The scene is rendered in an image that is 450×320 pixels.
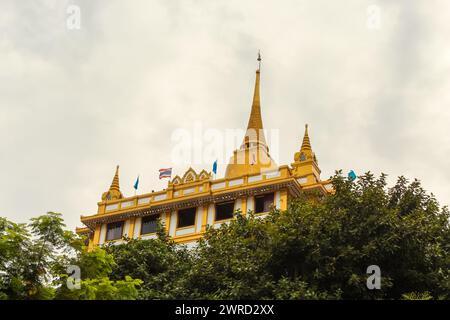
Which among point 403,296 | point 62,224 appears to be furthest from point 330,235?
point 62,224

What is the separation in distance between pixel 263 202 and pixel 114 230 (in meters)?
10.5

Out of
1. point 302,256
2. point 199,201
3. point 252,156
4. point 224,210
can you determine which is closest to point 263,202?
point 224,210

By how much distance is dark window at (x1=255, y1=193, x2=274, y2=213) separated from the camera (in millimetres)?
47250

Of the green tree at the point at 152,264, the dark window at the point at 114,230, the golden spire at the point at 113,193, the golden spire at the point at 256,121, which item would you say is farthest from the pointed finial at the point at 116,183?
the green tree at the point at 152,264

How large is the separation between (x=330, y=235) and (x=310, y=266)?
4.58ft

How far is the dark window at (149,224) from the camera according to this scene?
5044 cm

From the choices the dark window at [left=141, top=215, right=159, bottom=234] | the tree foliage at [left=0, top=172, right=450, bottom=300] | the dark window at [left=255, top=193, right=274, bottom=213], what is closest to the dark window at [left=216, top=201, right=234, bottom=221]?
the dark window at [left=255, top=193, right=274, bottom=213]

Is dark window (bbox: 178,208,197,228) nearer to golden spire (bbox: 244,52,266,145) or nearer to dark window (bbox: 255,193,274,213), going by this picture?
dark window (bbox: 255,193,274,213)

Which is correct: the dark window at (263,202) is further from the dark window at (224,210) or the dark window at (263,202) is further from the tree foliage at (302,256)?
the tree foliage at (302,256)

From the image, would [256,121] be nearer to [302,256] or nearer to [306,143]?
[306,143]

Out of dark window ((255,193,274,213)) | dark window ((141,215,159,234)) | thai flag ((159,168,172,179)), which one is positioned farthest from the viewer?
thai flag ((159,168,172,179))

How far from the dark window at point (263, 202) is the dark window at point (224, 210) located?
67.7 inches
